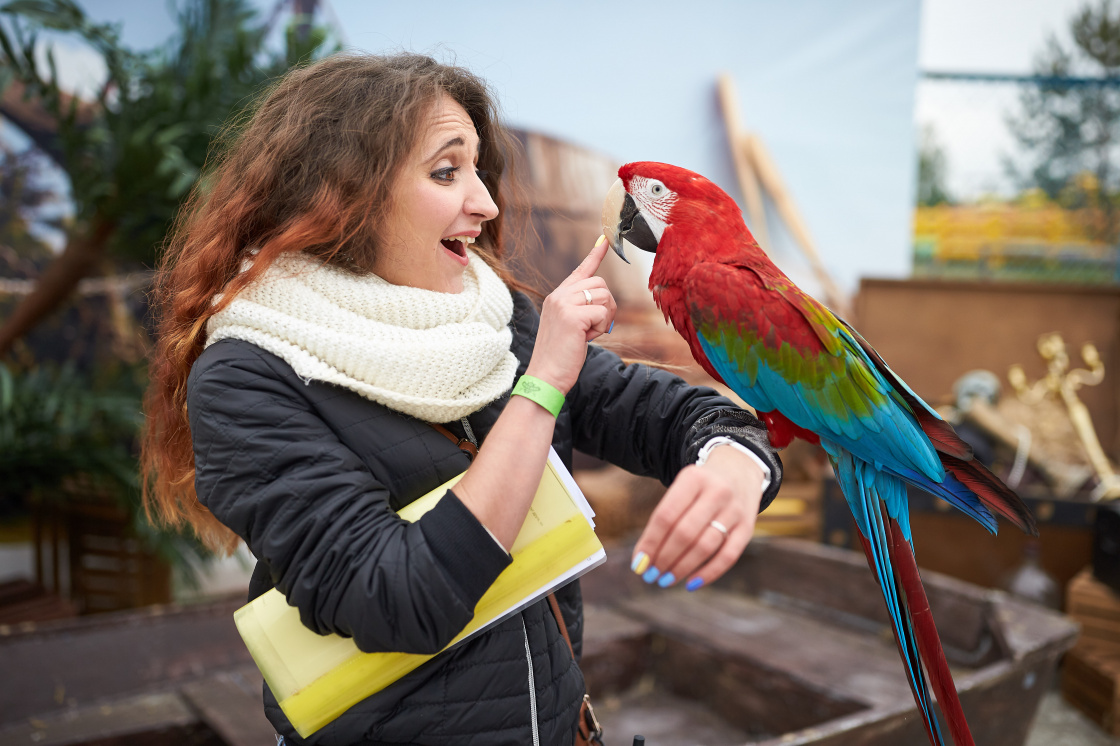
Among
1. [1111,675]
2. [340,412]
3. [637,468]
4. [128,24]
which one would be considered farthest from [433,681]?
[128,24]

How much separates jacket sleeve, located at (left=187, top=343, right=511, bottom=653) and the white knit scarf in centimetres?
5

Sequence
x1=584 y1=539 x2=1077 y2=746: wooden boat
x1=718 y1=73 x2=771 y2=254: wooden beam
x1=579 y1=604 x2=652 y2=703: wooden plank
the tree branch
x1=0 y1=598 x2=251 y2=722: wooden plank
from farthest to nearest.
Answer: x1=718 y1=73 x2=771 y2=254: wooden beam < the tree branch < x1=579 y1=604 x2=652 y2=703: wooden plank < x1=584 y1=539 x2=1077 y2=746: wooden boat < x1=0 y1=598 x2=251 y2=722: wooden plank

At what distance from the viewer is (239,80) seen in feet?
7.52

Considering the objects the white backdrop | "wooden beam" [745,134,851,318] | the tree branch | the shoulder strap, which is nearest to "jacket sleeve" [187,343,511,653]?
the shoulder strap

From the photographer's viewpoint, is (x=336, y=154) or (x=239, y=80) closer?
(x=336, y=154)

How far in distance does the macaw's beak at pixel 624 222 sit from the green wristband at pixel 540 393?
0.21 meters

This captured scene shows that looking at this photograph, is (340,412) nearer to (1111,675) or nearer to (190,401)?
(190,401)

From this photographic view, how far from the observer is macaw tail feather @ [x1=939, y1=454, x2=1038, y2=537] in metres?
0.71

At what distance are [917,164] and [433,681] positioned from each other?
4.31m

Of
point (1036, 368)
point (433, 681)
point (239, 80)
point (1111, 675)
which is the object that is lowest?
point (1111, 675)

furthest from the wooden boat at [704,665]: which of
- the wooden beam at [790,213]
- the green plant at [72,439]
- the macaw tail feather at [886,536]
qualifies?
the wooden beam at [790,213]

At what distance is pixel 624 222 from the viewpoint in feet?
2.64

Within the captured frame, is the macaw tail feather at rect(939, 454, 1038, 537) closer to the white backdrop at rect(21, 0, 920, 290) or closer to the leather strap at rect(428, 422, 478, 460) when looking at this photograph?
the leather strap at rect(428, 422, 478, 460)

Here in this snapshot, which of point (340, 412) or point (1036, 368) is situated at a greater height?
point (340, 412)
